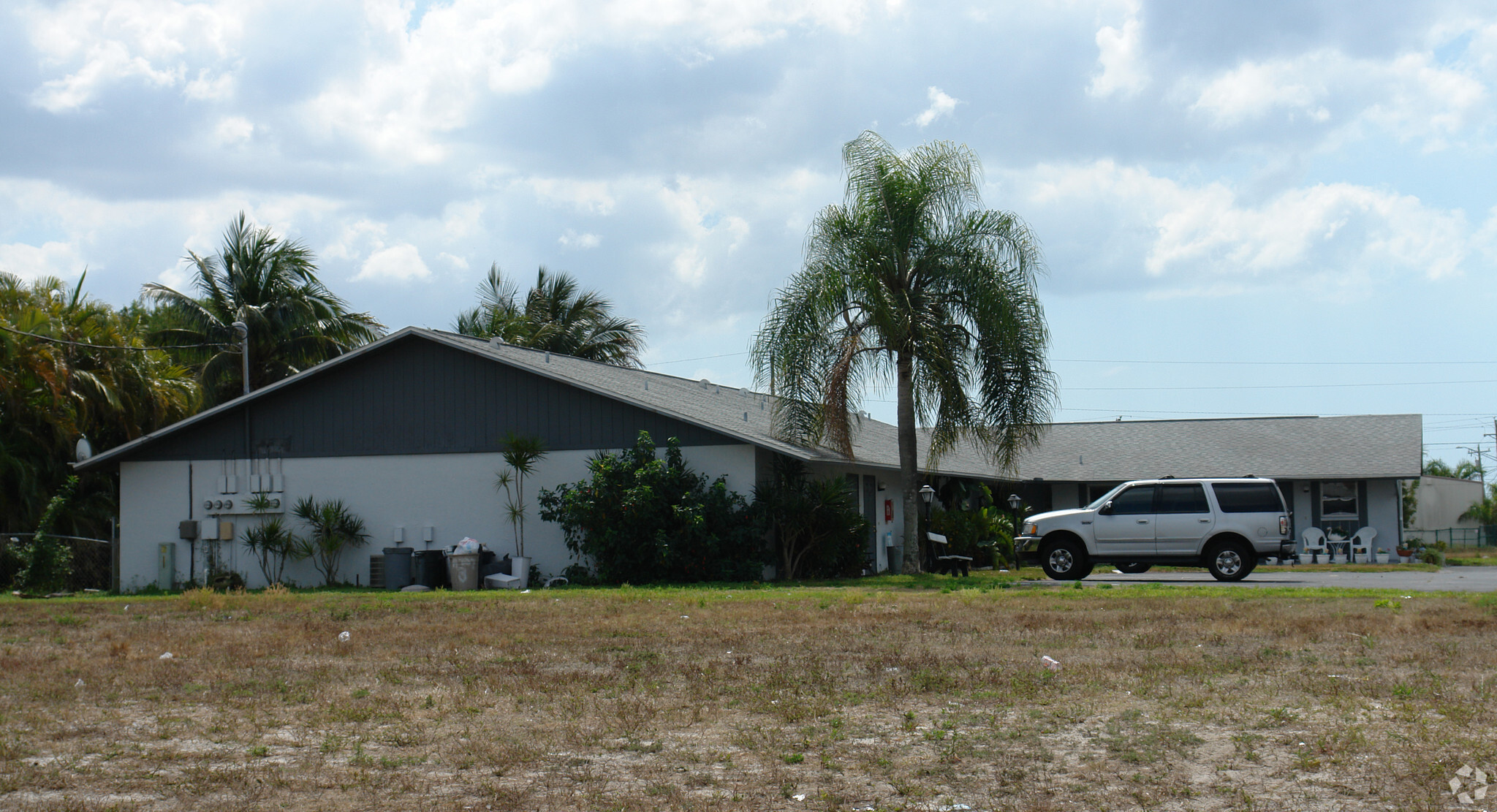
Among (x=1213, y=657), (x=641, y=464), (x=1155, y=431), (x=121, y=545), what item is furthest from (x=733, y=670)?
(x=1155, y=431)

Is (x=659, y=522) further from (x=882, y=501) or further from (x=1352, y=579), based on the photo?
(x=1352, y=579)

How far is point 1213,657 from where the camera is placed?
30.9ft

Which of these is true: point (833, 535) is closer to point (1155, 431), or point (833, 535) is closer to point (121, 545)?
point (121, 545)

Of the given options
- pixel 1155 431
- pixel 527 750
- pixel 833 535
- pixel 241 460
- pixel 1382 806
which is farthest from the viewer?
pixel 1155 431

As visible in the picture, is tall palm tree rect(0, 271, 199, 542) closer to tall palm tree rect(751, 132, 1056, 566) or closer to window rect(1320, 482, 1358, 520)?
tall palm tree rect(751, 132, 1056, 566)

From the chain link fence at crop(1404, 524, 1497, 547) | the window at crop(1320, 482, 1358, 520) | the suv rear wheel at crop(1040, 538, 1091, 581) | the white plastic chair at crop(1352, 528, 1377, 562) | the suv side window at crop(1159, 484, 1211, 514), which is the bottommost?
the chain link fence at crop(1404, 524, 1497, 547)

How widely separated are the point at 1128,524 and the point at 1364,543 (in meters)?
13.7

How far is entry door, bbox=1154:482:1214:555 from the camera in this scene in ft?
71.1

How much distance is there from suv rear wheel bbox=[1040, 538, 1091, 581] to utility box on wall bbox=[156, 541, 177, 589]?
16.7 metres

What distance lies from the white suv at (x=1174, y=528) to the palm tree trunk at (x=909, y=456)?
2.44m

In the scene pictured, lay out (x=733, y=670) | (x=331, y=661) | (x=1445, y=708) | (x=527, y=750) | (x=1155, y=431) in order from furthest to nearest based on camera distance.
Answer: (x=1155, y=431) → (x=331, y=661) → (x=733, y=670) → (x=1445, y=708) → (x=527, y=750)

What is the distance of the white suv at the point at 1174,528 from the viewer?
2139 centimetres

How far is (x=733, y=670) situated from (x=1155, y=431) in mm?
33683

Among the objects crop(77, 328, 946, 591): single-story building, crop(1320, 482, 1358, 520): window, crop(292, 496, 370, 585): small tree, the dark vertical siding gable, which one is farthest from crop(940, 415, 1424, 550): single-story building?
crop(292, 496, 370, 585): small tree
